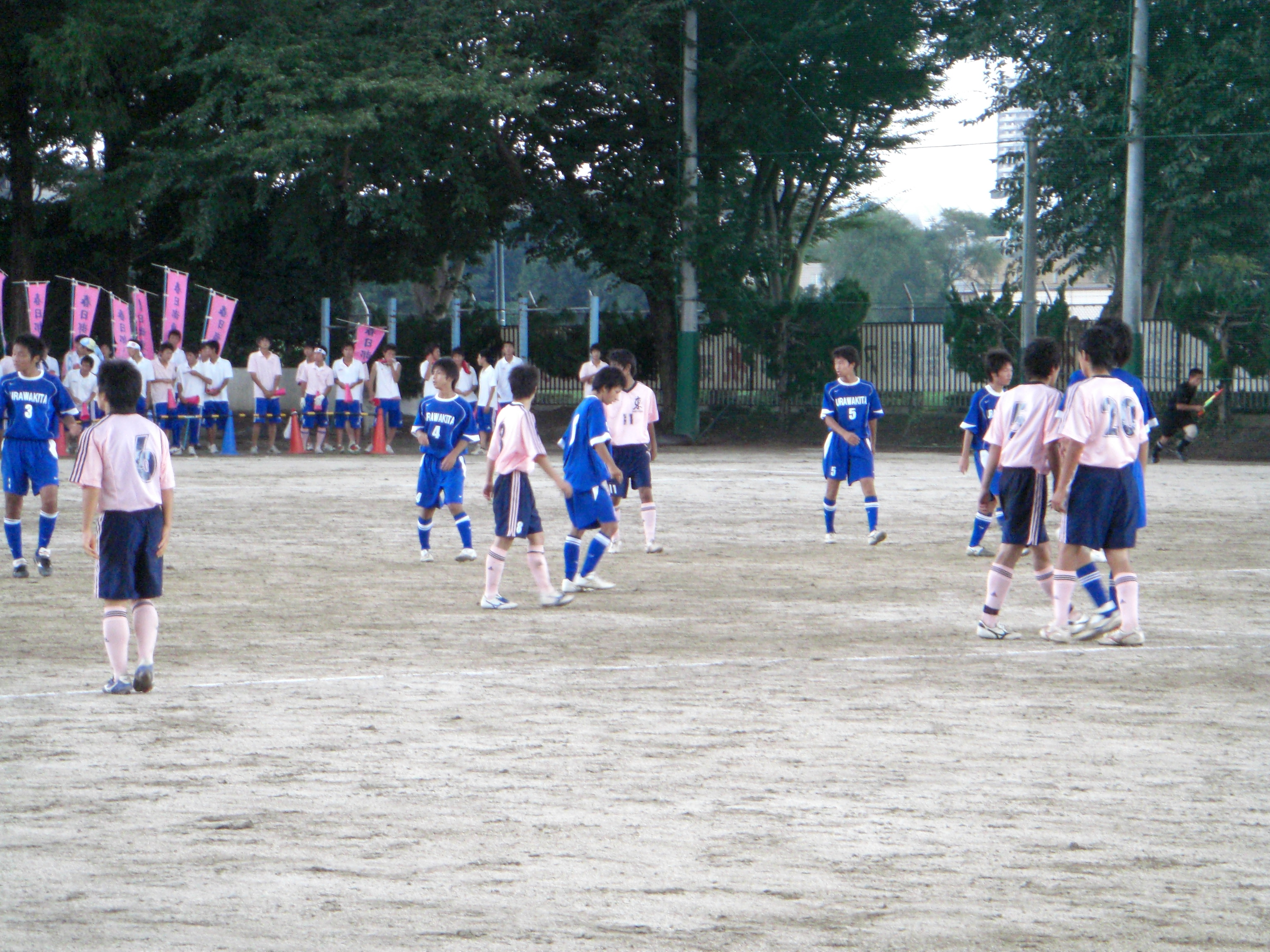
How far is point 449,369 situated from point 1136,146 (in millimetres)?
19285

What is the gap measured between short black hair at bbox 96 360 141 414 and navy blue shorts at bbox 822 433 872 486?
7885 mm

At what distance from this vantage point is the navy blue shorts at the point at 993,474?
9.13 meters

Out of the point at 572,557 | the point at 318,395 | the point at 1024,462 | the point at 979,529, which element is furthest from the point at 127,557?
the point at 318,395

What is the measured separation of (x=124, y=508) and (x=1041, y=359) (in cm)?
518

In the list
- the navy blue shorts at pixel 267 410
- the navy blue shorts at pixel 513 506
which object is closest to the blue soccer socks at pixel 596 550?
the navy blue shorts at pixel 513 506

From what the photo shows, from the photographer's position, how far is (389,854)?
185 inches

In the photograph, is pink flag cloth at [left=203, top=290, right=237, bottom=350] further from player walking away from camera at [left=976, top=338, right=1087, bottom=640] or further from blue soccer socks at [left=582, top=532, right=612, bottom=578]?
player walking away from camera at [left=976, top=338, right=1087, bottom=640]

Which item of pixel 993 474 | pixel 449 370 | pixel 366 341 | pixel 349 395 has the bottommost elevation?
pixel 993 474

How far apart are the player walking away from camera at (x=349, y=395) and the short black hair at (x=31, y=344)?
15.4 meters

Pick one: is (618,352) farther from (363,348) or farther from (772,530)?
(363,348)

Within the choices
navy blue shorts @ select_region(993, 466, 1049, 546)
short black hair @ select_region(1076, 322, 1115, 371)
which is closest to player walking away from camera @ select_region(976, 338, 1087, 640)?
navy blue shorts @ select_region(993, 466, 1049, 546)

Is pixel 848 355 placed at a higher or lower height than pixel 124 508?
higher

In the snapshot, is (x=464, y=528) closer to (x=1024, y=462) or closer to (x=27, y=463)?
(x=27, y=463)

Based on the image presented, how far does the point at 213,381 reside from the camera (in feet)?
82.3
